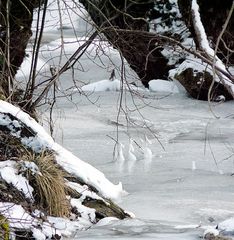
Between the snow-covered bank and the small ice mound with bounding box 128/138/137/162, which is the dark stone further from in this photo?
the snow-covered bank

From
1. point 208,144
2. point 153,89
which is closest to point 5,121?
point 208,144

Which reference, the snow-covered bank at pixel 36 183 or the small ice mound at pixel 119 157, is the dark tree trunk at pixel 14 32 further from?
the small ice mound at pixel 119 157

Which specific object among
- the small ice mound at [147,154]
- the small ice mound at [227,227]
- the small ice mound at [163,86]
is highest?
the small ice mound at [227,227]

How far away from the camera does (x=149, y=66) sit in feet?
50.9

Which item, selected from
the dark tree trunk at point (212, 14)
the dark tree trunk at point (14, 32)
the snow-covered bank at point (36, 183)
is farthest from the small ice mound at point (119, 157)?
the dark tree trunk at point (212, 14)

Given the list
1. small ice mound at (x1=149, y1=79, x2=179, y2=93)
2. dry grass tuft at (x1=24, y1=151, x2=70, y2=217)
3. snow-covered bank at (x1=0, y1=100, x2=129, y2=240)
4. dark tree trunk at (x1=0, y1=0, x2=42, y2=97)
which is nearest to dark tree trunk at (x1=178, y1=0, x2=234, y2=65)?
small ice mound at (x1=149, y1=79, x2=179, y2=93)

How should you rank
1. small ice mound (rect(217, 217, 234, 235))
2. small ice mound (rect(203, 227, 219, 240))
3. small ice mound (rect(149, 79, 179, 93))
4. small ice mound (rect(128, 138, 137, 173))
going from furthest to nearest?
small ice mound (rect(149, 79, 179, 93)) < small ice mound (rect(128, 138, 137, 173)) < small ice mound (rect(217, 217, 234, 235)) < small ice mound (rect(203, 227, 219, 240))

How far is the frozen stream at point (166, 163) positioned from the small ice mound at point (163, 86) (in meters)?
1.21

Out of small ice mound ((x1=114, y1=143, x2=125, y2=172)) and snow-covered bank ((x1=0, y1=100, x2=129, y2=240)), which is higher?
snow-covered bank ((x1=0, y1=100, x2=129, y2=240))

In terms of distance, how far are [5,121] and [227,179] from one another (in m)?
2.60

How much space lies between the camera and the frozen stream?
15.6 feet

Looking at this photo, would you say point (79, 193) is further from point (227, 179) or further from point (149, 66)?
point (149, 66)

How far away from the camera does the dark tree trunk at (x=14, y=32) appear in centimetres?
613

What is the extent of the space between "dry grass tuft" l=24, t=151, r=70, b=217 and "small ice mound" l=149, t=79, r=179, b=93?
9.70 m
